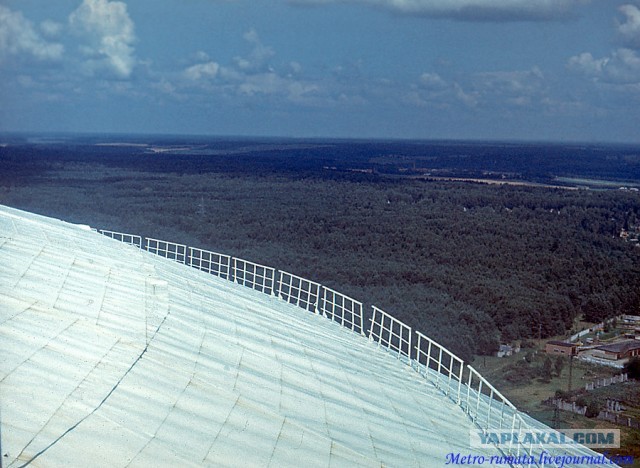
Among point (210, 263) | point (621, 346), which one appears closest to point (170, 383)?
point (210, 263)

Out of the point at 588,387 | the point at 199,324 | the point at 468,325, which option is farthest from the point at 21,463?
the point at 468,325

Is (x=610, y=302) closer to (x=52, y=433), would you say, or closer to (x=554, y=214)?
(x=554, y=214)

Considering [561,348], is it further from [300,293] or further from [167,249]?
[167,249]

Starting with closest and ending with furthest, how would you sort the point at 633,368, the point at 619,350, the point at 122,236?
the point at 122,236
the point at 633,368
the point at 619,350

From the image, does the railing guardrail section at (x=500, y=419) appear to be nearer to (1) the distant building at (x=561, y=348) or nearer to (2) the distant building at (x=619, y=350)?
(2) the distant building at (x=619, y=350)

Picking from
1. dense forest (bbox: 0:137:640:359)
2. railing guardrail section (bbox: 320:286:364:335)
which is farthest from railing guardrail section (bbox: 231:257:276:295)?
dense forest (bbox: 0:137:640:359)

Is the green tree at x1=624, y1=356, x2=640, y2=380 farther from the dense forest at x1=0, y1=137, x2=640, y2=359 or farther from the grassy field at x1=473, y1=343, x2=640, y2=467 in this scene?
the dense forest at x1=0, y1=137, x2=640, y2=359

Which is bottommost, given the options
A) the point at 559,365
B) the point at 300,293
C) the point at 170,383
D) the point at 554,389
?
the point at 554,389

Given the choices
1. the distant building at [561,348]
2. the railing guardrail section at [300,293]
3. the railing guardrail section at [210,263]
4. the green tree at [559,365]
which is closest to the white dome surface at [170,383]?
the railing guardrail section at [300,293]
